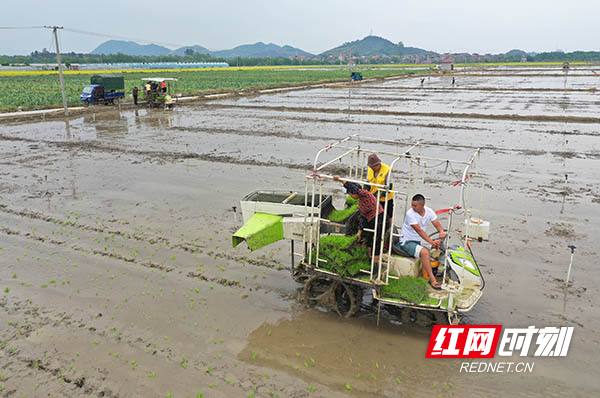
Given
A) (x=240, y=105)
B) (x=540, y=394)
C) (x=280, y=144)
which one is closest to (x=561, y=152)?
(x=280, y=144)

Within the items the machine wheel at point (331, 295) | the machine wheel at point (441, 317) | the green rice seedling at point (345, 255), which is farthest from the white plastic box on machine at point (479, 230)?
the machine wheel at point (331, 295)

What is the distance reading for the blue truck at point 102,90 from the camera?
34656 millimetres

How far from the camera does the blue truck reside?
34.7 metres

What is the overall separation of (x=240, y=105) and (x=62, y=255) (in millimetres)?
28451

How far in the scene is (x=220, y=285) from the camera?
8.12 m

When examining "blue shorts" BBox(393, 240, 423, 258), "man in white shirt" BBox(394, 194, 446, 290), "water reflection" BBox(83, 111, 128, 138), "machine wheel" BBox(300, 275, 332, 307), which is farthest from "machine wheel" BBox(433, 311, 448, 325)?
"water reflection" BBox(83, 111, 128, 138)

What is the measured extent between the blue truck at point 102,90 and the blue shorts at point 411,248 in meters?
34.0

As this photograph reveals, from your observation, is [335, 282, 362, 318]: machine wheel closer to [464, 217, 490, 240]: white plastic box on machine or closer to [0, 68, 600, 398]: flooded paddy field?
[0, 68, 600, 398]: flooded paddy field

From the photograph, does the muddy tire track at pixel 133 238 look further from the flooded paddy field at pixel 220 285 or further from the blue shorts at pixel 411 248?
the blue shorts at pixel 411 248

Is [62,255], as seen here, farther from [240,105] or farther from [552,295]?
[240,105]

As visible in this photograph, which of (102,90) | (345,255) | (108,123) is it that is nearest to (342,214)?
(345,255)

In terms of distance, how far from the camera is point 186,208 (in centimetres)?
1204

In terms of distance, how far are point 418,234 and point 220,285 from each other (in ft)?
12.1

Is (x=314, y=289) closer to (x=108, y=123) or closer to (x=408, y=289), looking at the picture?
(x=408, y=289)
